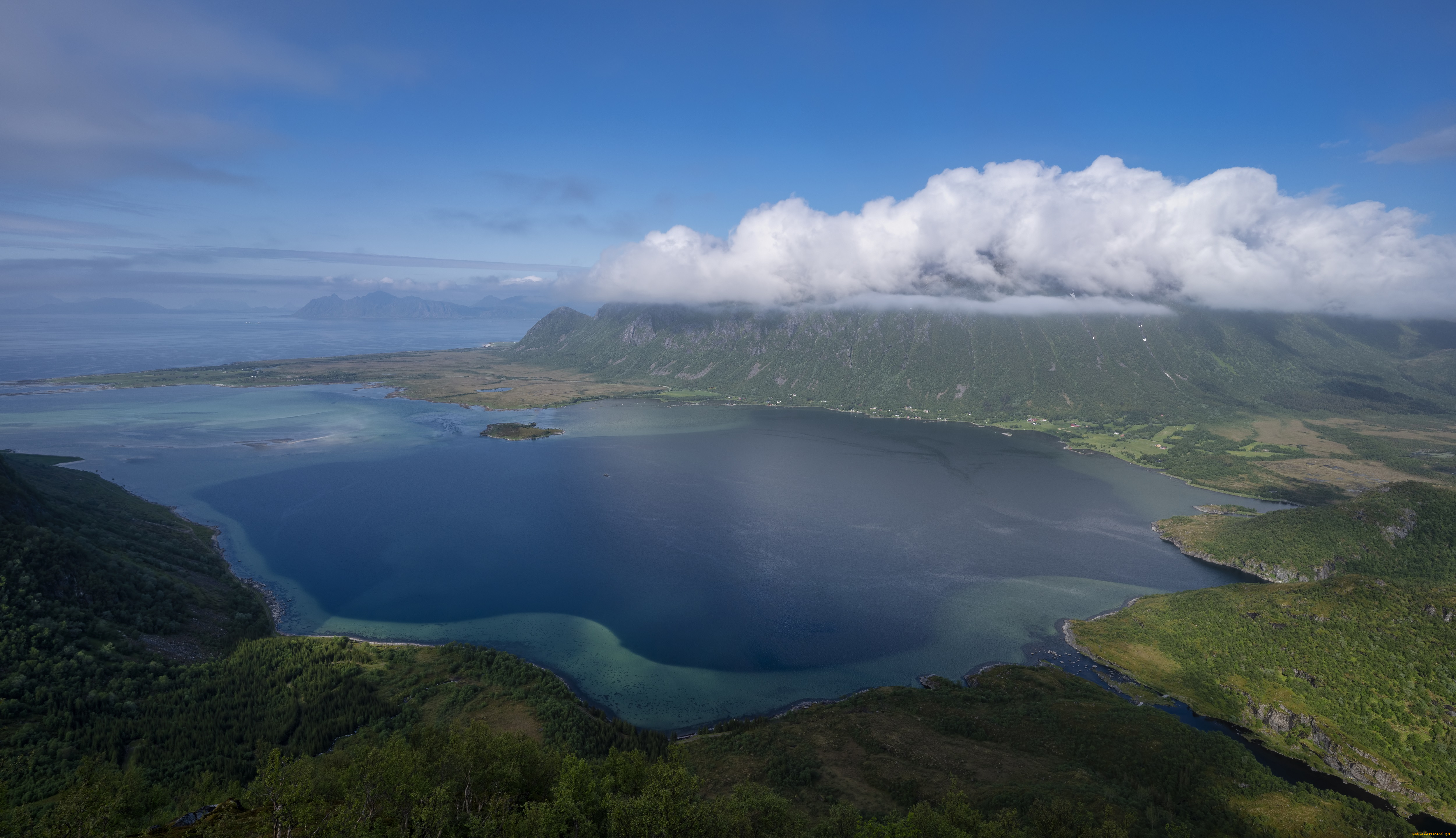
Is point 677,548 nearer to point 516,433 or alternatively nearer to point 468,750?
point 468,750

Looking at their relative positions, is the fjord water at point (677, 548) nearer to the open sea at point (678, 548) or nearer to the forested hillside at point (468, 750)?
Result: the open sea at point (678, 548)

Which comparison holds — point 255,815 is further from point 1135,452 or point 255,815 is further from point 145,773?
point 1135,452

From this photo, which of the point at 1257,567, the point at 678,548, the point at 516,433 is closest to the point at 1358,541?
the point at 1257,567

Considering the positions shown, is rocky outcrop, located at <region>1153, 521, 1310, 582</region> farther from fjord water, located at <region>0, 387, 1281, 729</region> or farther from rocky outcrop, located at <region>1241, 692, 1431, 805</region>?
rocky outcrop, located at <region>1241, 692, 1431, 805</region>

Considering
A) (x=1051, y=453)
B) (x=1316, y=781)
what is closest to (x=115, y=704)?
(x=1316, y=781)

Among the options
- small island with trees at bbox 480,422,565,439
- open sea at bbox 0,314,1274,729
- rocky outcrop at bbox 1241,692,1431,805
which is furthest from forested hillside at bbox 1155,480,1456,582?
small island with trees at bbox 480,422,565,439

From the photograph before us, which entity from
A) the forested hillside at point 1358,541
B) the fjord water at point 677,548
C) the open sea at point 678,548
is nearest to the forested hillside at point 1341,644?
the forested hillside at point 1358,541
